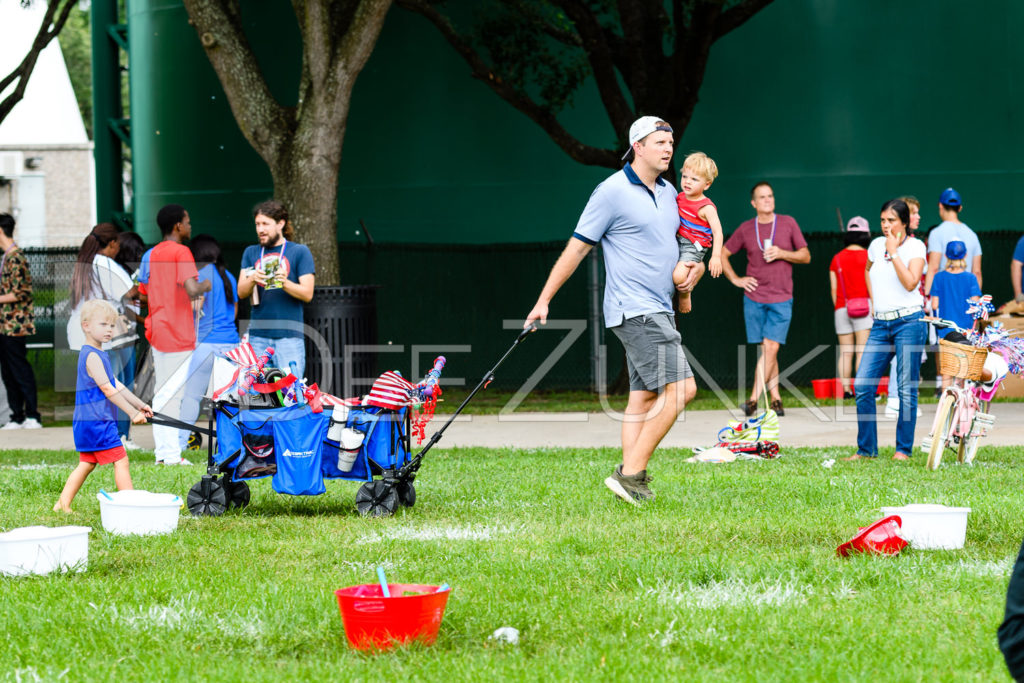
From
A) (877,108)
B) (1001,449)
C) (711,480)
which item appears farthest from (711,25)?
A: (711,480)

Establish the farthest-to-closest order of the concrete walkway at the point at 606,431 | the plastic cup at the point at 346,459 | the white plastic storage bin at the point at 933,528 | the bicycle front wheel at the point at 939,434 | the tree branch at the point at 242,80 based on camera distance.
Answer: the tree branch at the point at 242,80 < the concrete walkway at the point at 606,431 < the bicycle front wheel at the point at 939,434 < the plastic cup at the point at 346,459 < the white plastic storage bin at the point at 933,528

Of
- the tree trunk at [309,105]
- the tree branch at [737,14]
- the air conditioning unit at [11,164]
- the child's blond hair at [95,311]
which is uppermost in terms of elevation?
the air conditioning unit at [11,164]

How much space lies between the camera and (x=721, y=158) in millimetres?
18016

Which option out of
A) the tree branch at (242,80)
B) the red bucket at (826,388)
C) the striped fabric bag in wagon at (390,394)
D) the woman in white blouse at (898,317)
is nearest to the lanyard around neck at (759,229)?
the red bucket at (826,388)

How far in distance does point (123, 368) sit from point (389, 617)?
730 centimetres

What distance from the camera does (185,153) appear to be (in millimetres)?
19406

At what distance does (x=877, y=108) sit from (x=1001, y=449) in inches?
363

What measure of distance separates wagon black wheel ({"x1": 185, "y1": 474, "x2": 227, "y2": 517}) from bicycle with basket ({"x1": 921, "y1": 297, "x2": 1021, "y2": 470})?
487cm

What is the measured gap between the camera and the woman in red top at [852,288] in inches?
555

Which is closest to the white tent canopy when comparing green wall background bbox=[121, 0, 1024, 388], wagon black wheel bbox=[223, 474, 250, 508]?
green wall background bbox=[121, 0, 1024, 388]

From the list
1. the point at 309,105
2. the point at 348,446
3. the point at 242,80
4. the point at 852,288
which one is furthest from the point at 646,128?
the point at 242,80

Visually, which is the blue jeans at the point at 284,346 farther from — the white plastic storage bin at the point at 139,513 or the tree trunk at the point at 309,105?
the tree trunk at the point at 309,105

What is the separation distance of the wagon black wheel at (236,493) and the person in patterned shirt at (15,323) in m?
6.18

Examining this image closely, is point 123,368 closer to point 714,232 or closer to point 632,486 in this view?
point 714,232
